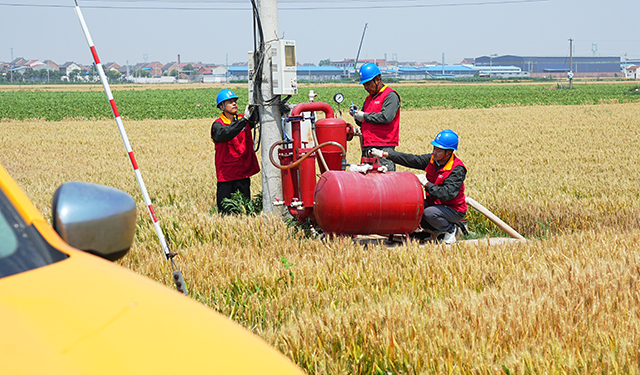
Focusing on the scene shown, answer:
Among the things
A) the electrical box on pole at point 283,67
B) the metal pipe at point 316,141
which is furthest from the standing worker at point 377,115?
the electrical box on pole at point 283,67

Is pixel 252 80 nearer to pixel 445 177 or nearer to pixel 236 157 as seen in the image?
pixel 236 157

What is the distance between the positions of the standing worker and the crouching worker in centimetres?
42

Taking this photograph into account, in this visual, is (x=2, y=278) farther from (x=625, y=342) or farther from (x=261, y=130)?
(x=261, y=130)

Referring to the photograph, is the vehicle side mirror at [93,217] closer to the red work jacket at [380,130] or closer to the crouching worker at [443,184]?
the crouching worker at [443,184]

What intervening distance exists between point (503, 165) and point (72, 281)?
13.3 m

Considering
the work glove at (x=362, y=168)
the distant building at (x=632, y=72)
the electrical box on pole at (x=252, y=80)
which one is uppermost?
the distant building at (x=632, y=72)

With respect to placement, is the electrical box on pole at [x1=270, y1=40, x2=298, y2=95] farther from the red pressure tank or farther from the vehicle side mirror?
the vehicle side mirror

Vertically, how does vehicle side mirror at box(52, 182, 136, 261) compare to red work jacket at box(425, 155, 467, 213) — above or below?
above

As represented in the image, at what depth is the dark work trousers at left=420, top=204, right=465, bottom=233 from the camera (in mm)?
6992

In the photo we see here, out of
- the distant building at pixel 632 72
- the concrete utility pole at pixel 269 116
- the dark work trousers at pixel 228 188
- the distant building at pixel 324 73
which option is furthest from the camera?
the distant building at pixel 632 72

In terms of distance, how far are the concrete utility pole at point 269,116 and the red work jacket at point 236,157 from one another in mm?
386

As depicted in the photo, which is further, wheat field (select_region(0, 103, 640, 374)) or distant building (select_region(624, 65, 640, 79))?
distant building (select_region(624, 65, 640, 79))

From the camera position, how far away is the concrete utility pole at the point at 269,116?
24.8ft

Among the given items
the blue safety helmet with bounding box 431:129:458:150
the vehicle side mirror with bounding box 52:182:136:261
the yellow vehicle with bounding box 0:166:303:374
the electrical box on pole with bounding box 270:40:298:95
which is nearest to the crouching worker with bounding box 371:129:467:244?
the blue safety helmet with bounding box 431:129:458:150
